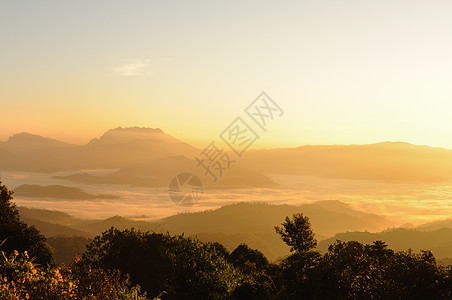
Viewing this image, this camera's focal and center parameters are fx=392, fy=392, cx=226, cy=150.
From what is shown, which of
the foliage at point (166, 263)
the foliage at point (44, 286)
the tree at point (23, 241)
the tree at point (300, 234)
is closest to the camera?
the foliage at point (44, 286)

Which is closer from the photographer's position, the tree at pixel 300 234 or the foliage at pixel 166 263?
the foliage at pixel 166 263

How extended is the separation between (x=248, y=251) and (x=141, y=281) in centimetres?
4061

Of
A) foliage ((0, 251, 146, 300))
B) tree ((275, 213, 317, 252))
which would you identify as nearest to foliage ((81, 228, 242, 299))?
foliage ((0, 251, 146, 300))

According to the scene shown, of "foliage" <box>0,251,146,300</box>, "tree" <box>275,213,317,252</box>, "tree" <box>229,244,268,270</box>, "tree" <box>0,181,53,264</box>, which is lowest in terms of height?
"tree" <box>229,244,268,270</box>

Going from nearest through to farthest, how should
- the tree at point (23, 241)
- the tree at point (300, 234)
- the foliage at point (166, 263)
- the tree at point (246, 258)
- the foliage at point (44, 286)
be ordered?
the foliage at point (44, 286), the foliage at point (166, 263), the tree at point (23, 241), the tree at point (246, 258), the tree at point (300, 234)

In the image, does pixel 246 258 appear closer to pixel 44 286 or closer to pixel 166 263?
pixel 166 263

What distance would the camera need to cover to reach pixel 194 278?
37844 mm

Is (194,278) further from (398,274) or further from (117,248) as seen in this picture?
(398,274)

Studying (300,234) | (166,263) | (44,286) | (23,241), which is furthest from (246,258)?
(44,286)

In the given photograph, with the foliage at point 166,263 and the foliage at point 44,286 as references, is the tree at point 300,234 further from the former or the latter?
the foliage at point 44,286

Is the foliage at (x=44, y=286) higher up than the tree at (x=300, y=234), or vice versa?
the foliage at (x=44, y=286)

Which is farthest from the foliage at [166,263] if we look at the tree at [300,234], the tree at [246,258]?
the tree at [300,234]

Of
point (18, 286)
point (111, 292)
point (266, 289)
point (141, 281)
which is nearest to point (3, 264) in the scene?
point (18, 286)

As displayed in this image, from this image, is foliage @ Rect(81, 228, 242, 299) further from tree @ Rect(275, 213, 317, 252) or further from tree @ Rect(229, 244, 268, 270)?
tree @ Rect(275, 213, 317, 252)
